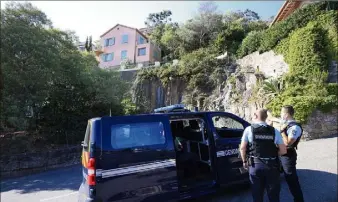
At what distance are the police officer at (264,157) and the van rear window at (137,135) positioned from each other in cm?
140

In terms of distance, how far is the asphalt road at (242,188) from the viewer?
15.0 ft

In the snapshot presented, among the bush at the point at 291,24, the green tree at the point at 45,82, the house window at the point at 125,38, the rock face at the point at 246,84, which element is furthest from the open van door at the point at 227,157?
the house window at the point at 125,38

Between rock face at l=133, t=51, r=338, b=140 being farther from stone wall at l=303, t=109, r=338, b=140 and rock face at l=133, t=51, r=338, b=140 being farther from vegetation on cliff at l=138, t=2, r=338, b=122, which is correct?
vegetation on cliff at l=138, t=2, r=338, b=122

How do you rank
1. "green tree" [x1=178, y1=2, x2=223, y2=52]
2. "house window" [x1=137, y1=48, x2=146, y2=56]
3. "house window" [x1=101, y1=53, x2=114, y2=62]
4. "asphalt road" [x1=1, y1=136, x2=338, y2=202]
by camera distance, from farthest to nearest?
"house window" [x1=101, y1=53, x2=114, y2=62] < "house window" [x1=137, y1=48, x2=146, y2=56] < "green tree" [x1=178, y1=2, x2=223, y2=52] < "asphalt road" [x1=1, y1=136, x2=338, y2=202]

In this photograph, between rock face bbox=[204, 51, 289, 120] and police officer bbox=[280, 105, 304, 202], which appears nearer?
police officer bbox=[280, 105, 304, 202]

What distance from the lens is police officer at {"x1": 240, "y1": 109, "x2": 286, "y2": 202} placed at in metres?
3.28

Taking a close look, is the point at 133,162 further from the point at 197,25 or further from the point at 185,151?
the point at 197,25

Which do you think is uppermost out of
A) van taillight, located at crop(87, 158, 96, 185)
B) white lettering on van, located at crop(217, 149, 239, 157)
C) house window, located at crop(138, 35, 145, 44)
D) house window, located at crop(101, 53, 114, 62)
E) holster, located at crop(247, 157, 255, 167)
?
house window, located at crop(138, 35, 145, 44)

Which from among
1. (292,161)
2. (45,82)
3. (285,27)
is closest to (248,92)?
(285,27)

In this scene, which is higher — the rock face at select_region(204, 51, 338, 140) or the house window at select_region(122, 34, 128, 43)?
the house window at select_region(122, 34, 128, 43)

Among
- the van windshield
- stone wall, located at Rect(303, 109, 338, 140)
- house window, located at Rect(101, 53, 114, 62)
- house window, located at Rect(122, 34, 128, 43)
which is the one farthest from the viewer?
house window, located at Rect(101, 53, 114, 62)

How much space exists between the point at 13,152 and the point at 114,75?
6.57 metres

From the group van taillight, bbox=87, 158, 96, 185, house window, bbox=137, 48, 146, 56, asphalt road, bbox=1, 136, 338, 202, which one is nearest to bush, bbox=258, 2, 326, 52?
asphalt road, bbox=1, 136, 338, 202

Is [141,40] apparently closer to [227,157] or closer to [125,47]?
[125,47]
